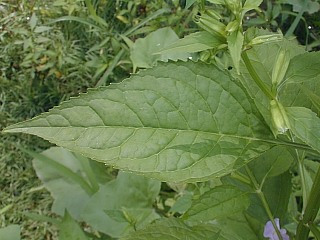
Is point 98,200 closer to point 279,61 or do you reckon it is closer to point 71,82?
point 71,82

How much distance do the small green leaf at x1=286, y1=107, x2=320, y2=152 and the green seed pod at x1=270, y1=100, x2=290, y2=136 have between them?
0.03 meters

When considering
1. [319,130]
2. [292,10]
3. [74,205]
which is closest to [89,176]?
[74,205]

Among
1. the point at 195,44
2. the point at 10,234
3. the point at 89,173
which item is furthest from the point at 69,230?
the point at 195,44

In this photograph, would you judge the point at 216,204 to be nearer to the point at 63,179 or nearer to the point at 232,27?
the point at 232,27

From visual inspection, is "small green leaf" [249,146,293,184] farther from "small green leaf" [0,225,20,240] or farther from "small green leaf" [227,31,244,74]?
"small green leaf" [0,225,20,240]

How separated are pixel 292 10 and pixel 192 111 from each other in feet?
4.64

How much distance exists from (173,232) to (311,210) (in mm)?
191

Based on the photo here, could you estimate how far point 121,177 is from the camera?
1628mm

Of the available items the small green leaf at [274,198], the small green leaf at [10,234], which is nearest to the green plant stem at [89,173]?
the small green leaf at [10,234]

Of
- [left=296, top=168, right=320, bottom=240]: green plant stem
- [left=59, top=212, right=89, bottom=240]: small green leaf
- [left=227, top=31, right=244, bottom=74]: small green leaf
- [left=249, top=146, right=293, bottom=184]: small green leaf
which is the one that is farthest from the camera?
[left=59, top=212, right=89, bottom=240]: small green leaf

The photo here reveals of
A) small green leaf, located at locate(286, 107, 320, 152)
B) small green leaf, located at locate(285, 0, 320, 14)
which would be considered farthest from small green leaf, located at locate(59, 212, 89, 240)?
small green leaf, located at locate(285, 0, 320, 14)

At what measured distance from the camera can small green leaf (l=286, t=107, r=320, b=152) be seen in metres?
0.71

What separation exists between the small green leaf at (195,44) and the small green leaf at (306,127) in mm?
119

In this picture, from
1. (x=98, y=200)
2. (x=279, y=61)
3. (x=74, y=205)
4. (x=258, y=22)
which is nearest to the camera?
(x=279, y=61)
